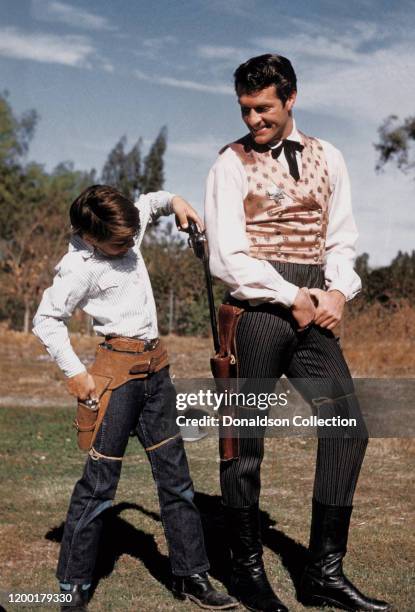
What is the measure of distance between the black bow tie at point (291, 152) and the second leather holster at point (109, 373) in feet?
3.14

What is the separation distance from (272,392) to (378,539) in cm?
156

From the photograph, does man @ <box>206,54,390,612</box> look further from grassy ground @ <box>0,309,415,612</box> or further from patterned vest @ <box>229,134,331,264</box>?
grassy ground @ <box>0,309,415,612</box>

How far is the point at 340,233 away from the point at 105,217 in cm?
102

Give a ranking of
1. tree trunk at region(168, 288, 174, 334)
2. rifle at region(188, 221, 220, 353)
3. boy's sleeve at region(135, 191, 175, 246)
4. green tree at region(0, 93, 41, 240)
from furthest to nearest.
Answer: green tree at region(0, 93, 41, 240), tree trunk at region(168, 288, 174, 334), boy's sleeve at region(135, 191, 175, 246), rifle at region(188, 221, 220, 353)

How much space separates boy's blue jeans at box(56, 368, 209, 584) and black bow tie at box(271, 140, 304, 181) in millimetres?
1024

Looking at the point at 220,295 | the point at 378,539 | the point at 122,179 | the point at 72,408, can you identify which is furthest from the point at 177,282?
the point at 122,179

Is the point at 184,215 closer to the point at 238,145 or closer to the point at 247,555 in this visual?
the point at 238,145

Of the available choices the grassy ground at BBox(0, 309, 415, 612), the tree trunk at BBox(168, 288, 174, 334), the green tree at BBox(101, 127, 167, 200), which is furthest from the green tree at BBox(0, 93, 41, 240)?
the grassy ground at BBox(0, 309, 415, 612)

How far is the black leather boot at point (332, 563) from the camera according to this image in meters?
3.63

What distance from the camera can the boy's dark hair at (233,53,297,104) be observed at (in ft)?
11.9

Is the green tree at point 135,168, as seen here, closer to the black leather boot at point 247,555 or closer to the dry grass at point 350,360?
the dry grass at point 350,360

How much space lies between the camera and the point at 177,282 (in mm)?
26219

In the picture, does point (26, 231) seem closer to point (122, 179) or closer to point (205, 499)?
point (122, 179)

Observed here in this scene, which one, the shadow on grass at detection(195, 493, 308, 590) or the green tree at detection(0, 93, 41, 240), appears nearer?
the shadow on grass at detection(195, 493, 308, 590)
